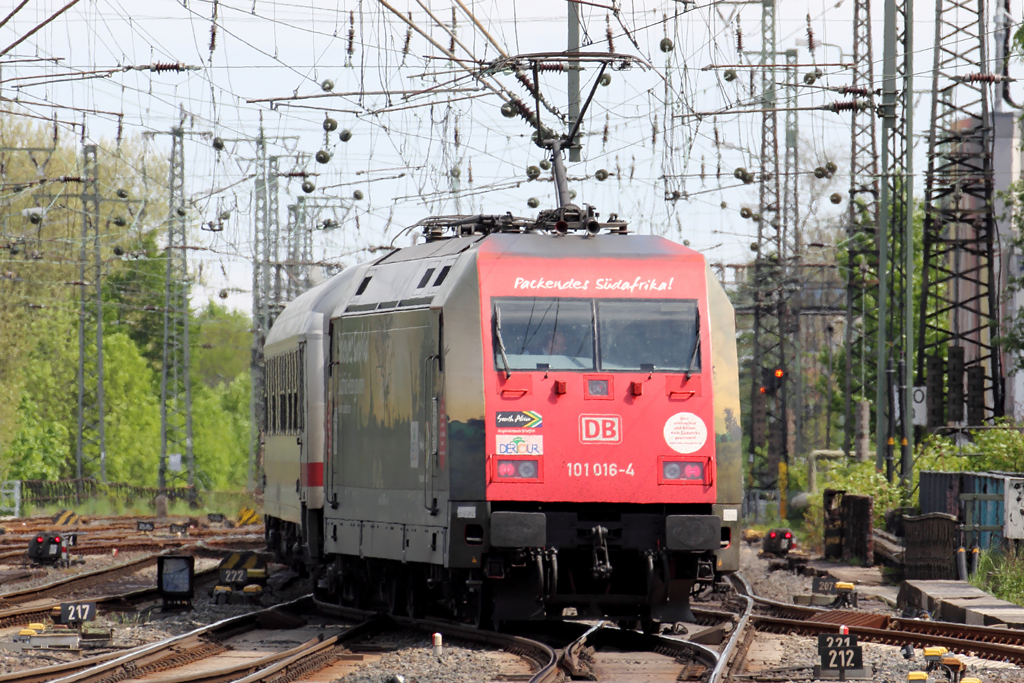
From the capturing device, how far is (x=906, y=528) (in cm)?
2200

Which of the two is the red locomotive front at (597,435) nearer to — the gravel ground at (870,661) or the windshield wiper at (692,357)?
the windshield wiper at (692,357)

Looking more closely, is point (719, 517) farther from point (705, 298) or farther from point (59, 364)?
point (59, 364)

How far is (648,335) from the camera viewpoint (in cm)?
1362

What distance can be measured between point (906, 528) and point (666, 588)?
9714mm

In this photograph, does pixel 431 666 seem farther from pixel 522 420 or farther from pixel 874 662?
pixel 874 662

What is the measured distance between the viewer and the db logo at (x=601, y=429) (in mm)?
13219

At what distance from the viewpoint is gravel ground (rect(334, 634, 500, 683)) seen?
11.5 m

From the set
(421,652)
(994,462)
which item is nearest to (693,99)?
(994,462)

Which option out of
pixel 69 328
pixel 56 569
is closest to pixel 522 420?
pixel 56 569

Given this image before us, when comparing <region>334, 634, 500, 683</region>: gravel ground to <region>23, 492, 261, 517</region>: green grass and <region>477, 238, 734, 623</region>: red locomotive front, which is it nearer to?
<region>477, 238, 734, 623</region>: red locomotive front

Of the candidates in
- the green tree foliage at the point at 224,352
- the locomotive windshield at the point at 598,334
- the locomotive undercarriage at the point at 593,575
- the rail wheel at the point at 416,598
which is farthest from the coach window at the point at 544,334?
the green tree foliage at the point at 224,352

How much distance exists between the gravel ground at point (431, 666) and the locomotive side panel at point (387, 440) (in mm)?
848

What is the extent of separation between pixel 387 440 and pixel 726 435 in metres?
3.42

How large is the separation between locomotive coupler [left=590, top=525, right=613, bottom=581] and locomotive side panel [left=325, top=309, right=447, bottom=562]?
1332mm
